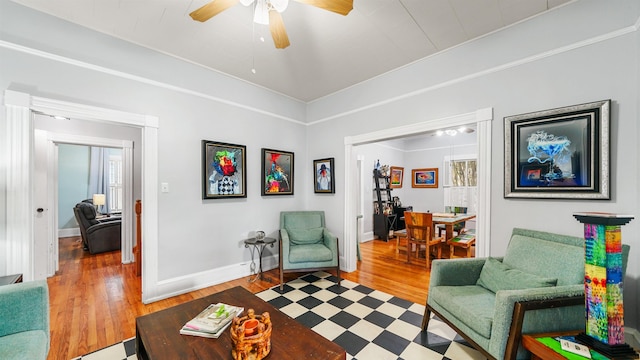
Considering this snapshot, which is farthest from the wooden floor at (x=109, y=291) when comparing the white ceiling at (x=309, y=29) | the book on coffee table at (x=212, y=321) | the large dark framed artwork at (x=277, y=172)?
the white ceiling at (x=309, y=29)

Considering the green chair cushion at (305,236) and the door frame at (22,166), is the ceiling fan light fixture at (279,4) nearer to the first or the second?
the door frame at (22,166)

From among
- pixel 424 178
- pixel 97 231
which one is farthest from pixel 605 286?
pixel 97 231

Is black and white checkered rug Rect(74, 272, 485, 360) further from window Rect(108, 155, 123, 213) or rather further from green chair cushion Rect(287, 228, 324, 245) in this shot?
window Rect(108, 155, 123, 213)

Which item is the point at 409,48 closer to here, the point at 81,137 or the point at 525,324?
the point at 525,324

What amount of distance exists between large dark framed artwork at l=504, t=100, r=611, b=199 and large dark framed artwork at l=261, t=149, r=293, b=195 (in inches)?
114

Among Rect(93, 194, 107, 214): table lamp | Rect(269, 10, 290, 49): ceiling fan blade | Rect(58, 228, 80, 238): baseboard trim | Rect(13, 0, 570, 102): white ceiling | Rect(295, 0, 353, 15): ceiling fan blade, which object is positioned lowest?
Rect(58, 228, 80, 238): baseboard trim

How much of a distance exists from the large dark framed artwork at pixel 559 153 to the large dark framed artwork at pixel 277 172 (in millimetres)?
2890

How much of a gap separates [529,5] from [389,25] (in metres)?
1.14

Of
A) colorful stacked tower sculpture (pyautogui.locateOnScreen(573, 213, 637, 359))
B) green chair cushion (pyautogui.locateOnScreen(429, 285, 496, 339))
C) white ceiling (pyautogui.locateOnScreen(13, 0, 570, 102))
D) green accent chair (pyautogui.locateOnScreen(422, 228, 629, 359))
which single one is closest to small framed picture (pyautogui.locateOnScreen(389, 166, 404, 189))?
white ceiling (pyautogui.locateOnScreen(13, 0, 570, 102))

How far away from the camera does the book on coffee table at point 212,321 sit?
1410 millimetres

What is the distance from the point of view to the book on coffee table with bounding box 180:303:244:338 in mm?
1410

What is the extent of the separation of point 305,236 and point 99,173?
22.8 feet

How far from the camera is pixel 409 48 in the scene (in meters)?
2.68

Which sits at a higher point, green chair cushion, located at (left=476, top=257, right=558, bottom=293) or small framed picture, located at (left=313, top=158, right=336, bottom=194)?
small framed picture, located at (left=313, top=158, right=336, bottom=194)
